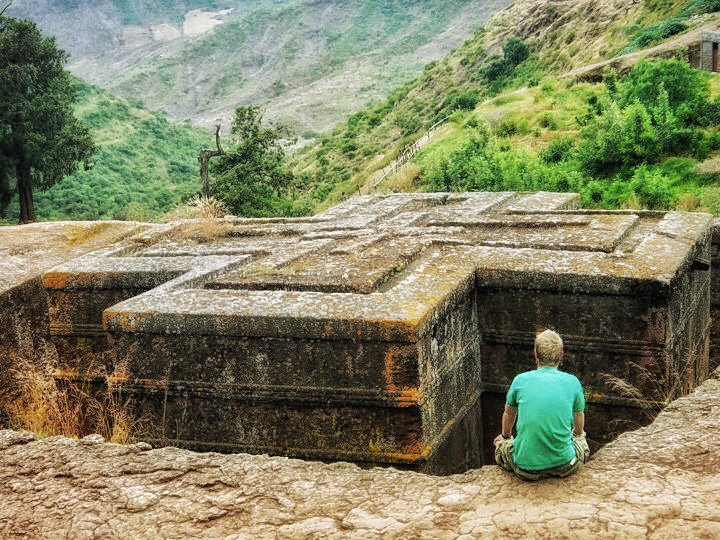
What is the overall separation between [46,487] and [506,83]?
36414 millimetres

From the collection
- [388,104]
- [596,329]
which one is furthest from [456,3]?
[596,329]

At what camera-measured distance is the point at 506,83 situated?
37656mm

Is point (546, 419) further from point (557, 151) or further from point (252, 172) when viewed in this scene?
point (252, 172)

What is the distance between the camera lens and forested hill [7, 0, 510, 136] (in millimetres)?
77000

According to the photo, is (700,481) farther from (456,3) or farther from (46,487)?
(456,3)

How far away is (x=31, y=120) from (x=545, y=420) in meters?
22.5

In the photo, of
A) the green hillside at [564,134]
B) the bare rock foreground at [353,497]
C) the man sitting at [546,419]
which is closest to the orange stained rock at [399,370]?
the bare rock foreground at [353,497]

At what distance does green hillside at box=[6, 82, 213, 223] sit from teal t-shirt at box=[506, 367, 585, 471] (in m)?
23.2

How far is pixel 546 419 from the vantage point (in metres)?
3.35

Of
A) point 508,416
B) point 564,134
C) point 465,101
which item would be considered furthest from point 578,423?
point 465,101

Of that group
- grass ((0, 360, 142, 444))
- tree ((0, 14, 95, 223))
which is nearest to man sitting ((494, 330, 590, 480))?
grass ((0, 360, 142, 444))

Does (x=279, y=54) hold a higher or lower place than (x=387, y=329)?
higher

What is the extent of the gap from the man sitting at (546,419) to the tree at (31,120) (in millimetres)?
21022

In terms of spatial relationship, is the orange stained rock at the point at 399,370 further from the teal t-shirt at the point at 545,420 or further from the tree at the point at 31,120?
the tree at the point at 31,120
